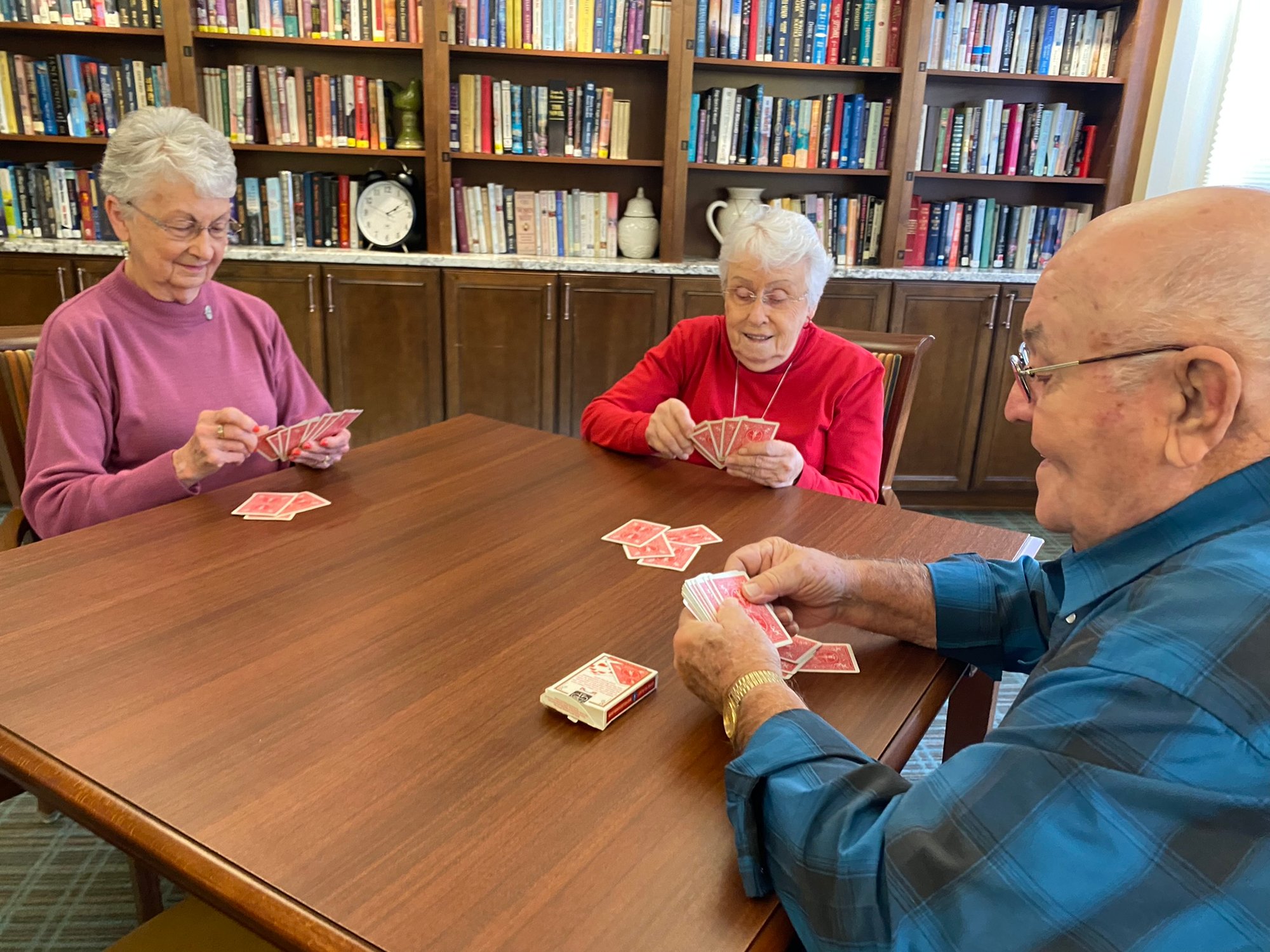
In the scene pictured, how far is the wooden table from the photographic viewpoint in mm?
774

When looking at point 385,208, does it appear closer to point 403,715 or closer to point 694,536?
point 694,536

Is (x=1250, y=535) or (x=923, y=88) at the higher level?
(x=923, y=88)

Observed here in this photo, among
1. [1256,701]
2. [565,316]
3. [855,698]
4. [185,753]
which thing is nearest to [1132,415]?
[1256,701]

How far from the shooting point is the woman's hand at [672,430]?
6.23 ft

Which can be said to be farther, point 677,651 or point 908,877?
point 677,651

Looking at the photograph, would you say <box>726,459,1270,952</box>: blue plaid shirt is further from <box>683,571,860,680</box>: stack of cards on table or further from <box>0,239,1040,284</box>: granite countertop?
<box>0,239,1040,284</box>: granite countertop

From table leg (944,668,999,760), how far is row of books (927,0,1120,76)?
A: 3.00 m

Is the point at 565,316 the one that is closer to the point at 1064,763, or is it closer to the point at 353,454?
the point at 353,454

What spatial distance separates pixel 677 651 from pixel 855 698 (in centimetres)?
23

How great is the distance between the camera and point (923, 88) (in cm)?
375

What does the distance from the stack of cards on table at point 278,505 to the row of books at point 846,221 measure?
285 centimetres

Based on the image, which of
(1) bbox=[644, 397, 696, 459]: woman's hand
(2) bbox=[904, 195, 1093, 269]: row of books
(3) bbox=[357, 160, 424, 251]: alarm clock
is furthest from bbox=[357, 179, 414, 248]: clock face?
(1) bbox=[644, 397, 696, 459]: woman's hand

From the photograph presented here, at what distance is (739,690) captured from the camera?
973mm

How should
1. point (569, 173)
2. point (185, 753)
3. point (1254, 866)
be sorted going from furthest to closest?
point (569, 173) → point (185, 753) → point (1254, 866)
